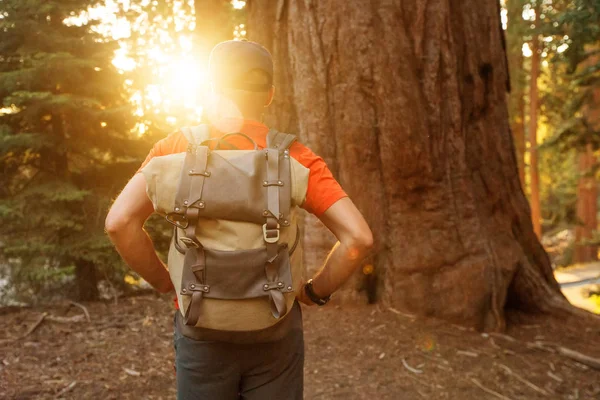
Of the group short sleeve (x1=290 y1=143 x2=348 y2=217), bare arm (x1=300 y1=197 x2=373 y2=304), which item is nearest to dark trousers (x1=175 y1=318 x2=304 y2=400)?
bare arm (x1=300 y1=197 x2=373 y2=304)

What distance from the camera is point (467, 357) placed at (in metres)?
4.91

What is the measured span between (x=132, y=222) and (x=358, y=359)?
3.28m

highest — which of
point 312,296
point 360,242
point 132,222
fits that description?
point 132,222

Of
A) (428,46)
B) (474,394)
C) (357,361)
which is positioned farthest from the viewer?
(428,46)

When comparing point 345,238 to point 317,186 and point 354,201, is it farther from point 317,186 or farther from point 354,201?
point 354,201

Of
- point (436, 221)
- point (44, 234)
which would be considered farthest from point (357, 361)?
point (44, 234)

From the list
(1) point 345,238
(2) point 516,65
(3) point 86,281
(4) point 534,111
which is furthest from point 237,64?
(4) point 534,111

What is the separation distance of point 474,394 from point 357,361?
0.98 metres

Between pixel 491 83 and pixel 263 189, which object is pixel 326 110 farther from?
pixel 263 189

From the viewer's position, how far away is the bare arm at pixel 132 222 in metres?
2.06

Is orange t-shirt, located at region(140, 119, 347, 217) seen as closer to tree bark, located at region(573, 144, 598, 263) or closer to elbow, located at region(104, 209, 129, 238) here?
elbow, located at region(104, 209, 129, 238)

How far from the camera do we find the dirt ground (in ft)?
14.7

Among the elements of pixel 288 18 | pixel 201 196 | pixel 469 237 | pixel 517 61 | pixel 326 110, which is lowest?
pixel 469 237

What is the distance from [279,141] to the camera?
6.91 ft
